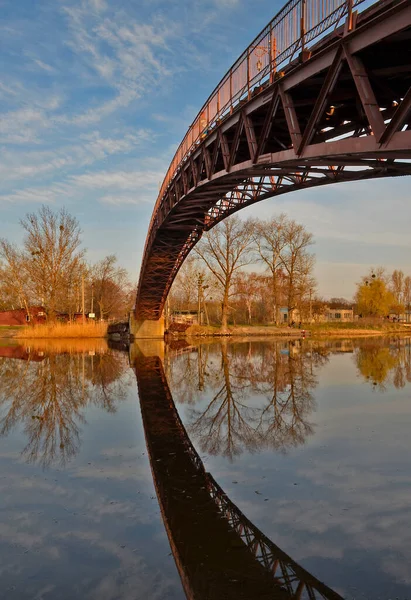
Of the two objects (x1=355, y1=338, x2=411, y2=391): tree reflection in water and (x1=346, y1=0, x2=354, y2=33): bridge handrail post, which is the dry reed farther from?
(x1=346, y1=0, x2=354, y2=33): bridge handrail post

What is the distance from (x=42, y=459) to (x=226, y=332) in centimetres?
4152

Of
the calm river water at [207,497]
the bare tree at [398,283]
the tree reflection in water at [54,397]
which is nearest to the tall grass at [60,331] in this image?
the tree reflection in water at [54,397]

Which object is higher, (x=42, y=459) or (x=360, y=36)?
(x=360, y=36)

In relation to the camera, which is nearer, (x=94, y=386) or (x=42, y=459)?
(x=42, y=459)

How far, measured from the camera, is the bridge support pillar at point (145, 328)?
153 feet

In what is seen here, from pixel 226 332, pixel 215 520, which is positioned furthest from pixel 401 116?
pixel 226 332

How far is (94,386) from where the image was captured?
1597 centimetres

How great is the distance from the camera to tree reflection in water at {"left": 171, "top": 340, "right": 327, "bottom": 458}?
29.4 feet

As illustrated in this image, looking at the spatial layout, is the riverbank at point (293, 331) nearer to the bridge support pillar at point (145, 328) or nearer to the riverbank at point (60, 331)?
the bridge support pillar at point (145, 328)

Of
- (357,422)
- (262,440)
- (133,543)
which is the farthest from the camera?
(357,422)

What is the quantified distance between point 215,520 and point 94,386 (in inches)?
437

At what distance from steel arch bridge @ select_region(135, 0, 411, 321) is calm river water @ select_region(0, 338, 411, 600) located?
4.74 metres

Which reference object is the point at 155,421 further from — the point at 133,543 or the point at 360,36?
the point at 360,36

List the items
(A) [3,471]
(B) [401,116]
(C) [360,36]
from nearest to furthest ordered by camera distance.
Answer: (B) [401,116]
(C) [360,36]
(A) [3,471]
